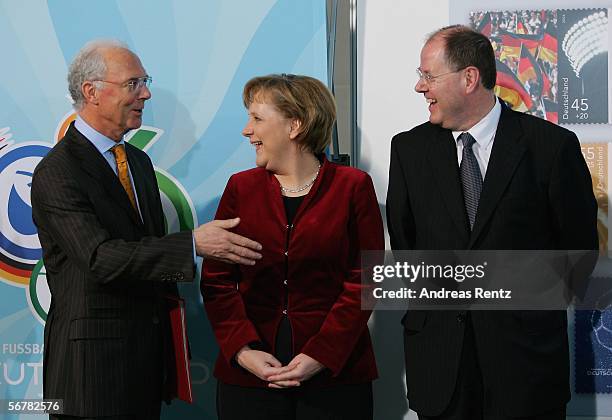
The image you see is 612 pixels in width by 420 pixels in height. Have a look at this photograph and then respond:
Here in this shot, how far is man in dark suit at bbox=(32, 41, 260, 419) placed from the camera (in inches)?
101

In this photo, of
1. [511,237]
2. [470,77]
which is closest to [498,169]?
[511,237]

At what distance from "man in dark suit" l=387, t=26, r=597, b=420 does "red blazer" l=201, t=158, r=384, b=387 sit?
0.62ft

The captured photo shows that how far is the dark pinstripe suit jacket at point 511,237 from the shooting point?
8.85 feet

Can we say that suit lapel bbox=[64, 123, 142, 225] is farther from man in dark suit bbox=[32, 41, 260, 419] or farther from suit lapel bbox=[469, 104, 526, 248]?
suit lapel bbox=[469, 104, 526, 248]

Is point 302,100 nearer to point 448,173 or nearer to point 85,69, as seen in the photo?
point 448,173

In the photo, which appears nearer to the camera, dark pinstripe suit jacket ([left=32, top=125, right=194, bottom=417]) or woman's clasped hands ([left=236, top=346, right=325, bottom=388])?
dark pinstripe suit jacket ([left=32, top=125, right=194, bottom=417])

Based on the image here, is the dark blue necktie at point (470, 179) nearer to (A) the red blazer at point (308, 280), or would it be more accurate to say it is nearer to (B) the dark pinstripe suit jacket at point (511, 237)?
(B) the dark pinstripe suit jacket at point (511, 237)

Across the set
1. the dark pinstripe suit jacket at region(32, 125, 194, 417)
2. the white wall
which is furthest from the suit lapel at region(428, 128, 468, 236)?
the dark pinstripe suit jacket at region(32, 125, 194, 417)

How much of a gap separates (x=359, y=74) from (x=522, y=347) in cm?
131

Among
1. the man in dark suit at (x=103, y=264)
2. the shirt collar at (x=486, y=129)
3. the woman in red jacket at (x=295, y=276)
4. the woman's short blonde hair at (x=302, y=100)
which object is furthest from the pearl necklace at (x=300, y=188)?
the shirt collar at (x=486, y=129)

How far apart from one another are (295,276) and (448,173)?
0.59 meters

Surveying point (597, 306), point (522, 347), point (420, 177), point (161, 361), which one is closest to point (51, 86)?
point (161, 361)

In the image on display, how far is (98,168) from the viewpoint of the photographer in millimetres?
2648

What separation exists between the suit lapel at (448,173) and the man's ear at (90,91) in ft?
3.60
